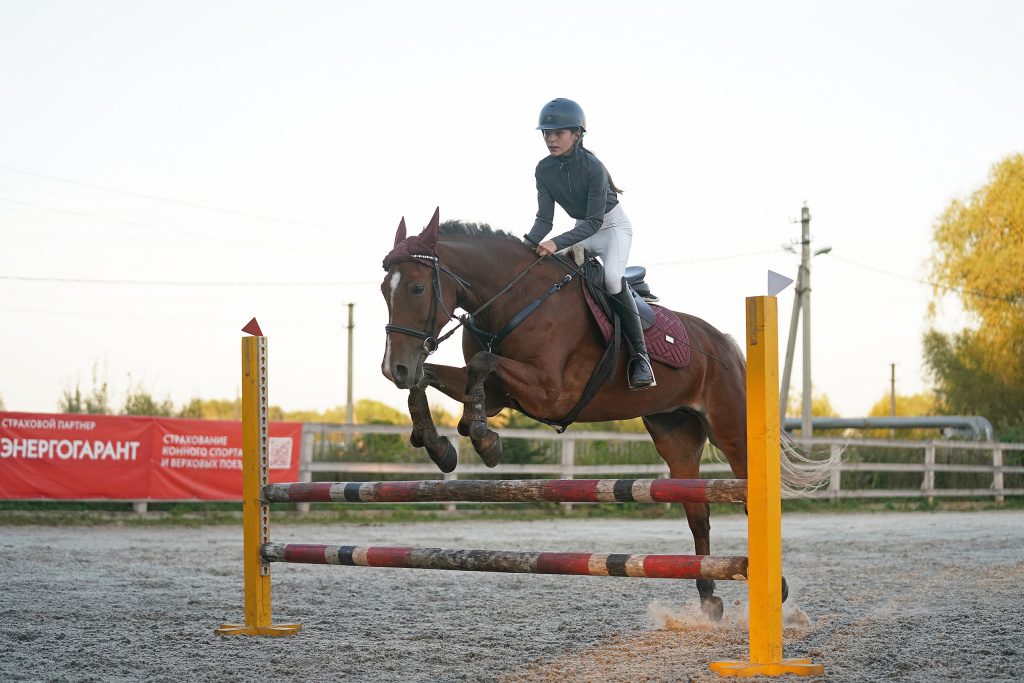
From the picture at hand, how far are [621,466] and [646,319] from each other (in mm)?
10877

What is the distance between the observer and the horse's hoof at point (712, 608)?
518cm

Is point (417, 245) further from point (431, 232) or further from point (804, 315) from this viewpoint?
point (804, 315)

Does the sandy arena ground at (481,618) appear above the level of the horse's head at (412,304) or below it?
below

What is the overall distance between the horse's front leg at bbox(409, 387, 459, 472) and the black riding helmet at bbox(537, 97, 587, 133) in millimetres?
1489

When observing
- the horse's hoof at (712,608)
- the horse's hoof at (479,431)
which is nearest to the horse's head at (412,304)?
the horse's hoof at (479,431)

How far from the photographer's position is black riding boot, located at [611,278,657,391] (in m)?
4.63

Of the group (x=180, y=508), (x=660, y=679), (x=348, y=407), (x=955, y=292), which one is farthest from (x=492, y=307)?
(x=348, y=407)

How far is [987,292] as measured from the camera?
2802 centimetres

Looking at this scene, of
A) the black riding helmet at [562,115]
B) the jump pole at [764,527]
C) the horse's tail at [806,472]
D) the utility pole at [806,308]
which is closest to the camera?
the jump pole at [764,527]

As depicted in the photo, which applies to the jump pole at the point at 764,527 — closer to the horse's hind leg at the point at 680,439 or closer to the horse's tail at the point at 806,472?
the horse's tail at the point at 806,472

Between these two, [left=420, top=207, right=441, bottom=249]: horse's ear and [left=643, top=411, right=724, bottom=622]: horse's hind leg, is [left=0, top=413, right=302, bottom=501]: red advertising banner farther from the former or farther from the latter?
[left=420, top=207, right=441, bottom=249]: horse's ear

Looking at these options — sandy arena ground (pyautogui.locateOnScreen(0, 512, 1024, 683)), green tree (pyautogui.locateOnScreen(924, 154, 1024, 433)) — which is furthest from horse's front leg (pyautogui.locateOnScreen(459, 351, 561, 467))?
green tree (pyautogui.locateOnScreen(924, 154, 1024, 433))

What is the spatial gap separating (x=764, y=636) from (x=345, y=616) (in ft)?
8.64

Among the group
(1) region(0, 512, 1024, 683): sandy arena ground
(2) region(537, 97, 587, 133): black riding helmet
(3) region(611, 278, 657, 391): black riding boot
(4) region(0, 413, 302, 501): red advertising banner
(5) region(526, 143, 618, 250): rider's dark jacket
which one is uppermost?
(2) region(537, 97, 587, 133): black riding helmet
